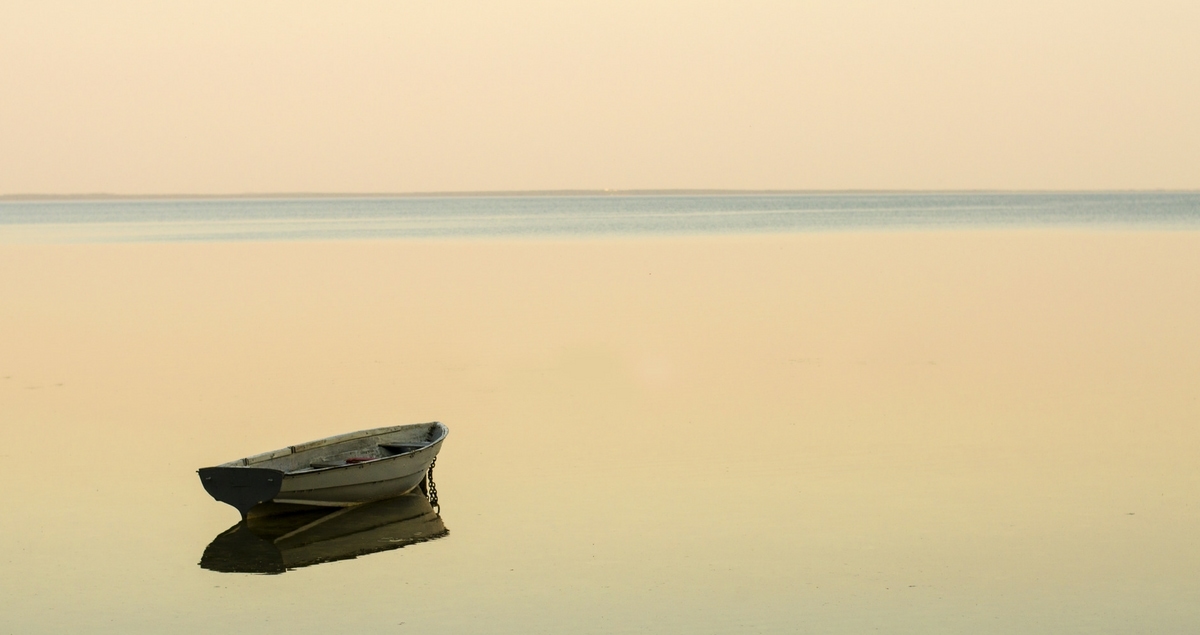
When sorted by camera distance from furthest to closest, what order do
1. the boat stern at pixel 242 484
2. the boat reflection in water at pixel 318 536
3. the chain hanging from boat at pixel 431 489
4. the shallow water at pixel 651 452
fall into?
the chain hanging from boat at pixel 431 489
the boat stern at pixel 242 484
the boat reflection in water at pixel 318 536
the shallow water at pixel 651 452

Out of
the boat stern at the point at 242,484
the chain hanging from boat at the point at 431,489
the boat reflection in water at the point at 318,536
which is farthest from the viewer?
the chain hanging from boat at the point at 431,489

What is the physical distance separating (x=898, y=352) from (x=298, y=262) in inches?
1218

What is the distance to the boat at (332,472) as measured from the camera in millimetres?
13281

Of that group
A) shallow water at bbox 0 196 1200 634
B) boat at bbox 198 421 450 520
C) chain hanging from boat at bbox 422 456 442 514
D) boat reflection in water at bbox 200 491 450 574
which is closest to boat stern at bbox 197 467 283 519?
boat at bbox 198 421 450 520

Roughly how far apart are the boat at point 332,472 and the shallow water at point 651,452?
537 millimetres

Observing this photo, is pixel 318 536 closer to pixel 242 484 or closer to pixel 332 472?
pixel 332 472

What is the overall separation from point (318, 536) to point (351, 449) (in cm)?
207

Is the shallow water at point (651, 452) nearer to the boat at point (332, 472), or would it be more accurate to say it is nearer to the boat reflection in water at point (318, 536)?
the boat reflection in water at point (318, 536)

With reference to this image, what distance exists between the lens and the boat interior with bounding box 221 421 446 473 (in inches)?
567

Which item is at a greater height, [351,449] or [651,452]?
[351,449]

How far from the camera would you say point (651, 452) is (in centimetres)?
1622

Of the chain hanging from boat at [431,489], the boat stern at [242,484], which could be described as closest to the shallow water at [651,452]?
the chain hanging from boat at [431,489]

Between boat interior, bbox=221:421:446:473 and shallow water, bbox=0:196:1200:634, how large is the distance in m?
0.58

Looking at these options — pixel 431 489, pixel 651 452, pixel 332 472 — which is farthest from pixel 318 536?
pixel 651 452
